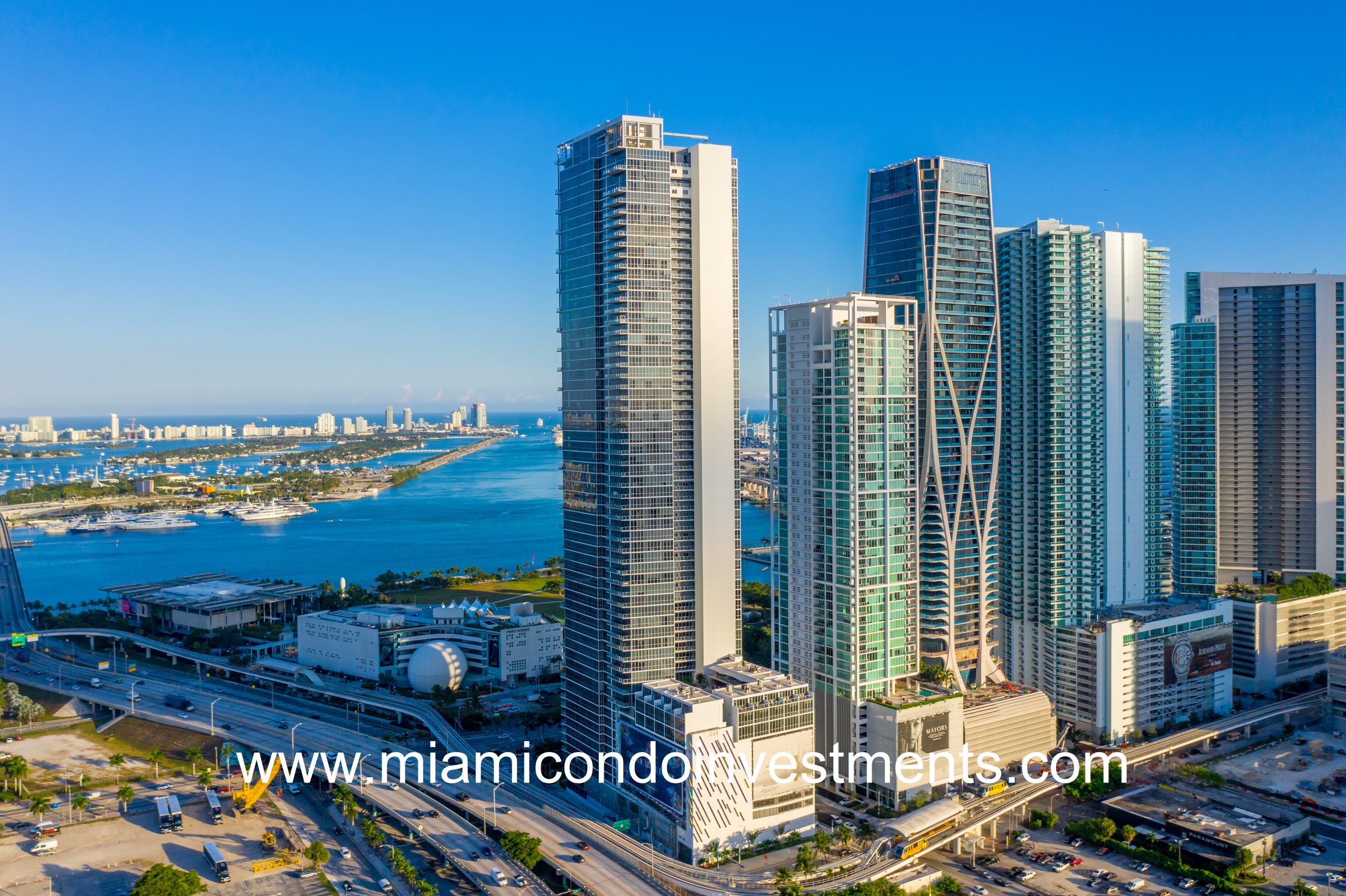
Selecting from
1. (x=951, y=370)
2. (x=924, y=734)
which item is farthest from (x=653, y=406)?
(x=924, y=734)

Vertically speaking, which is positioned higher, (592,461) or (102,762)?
(592,461)

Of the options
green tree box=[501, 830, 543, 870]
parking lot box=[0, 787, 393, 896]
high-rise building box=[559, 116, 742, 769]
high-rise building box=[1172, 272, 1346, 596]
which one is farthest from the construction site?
parking lot box=[0, 787, 393, 896]

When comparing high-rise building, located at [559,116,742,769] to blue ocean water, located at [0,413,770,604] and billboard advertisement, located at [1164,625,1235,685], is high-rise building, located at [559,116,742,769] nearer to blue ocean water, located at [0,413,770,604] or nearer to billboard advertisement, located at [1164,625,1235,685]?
billboard advertisement, located at [1164,625,1235,685]

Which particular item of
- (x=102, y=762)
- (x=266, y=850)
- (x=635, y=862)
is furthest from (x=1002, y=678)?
(x=102, y=762)

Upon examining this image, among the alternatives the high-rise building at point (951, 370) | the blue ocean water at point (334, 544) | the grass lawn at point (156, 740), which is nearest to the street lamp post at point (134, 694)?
the grass lawn at point (156, 740)

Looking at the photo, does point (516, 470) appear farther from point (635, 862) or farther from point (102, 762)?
point (635, 862)

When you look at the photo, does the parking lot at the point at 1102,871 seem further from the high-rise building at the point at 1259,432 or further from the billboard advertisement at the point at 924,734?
the high-rise building at the point at 1259,432
